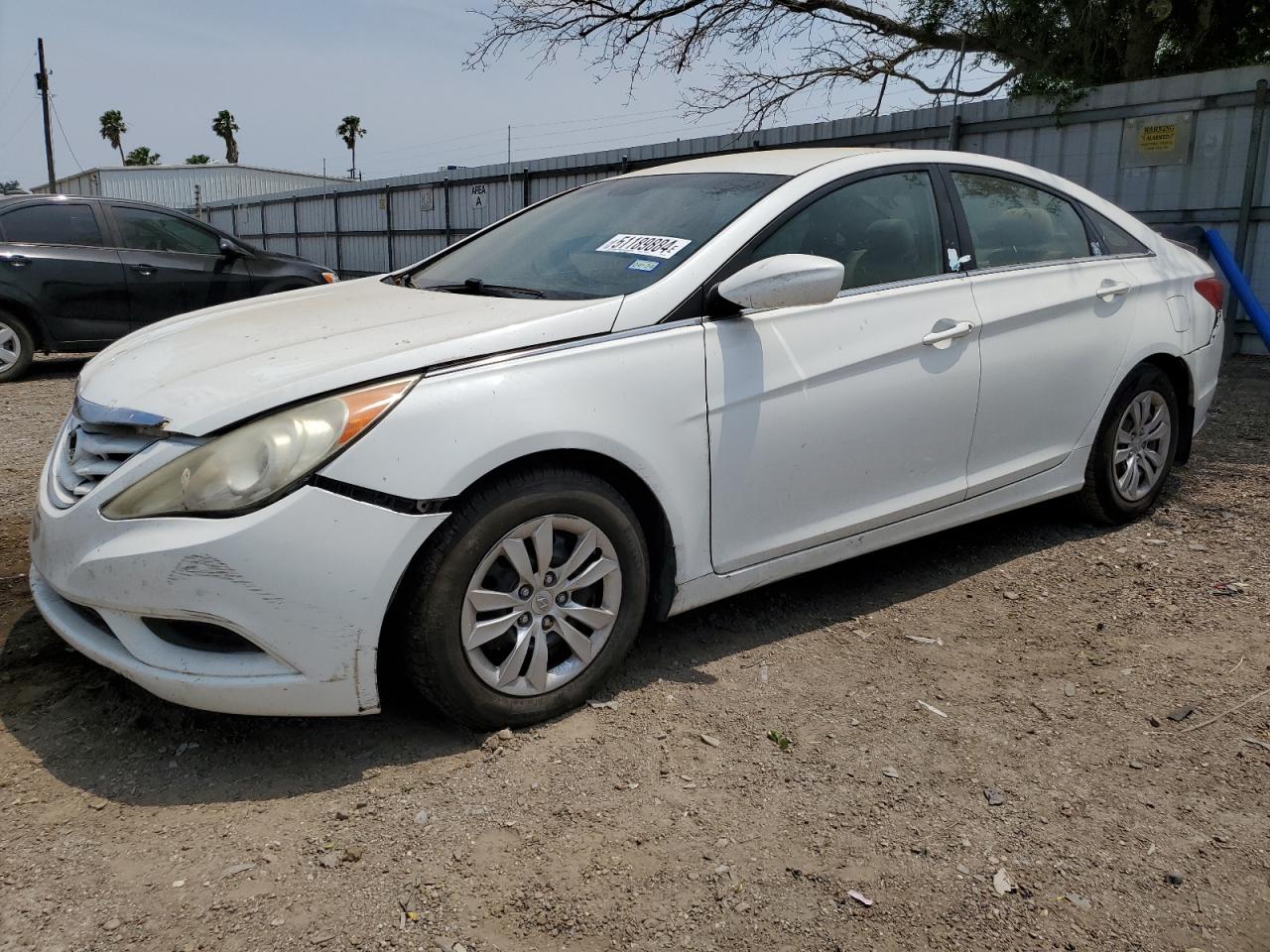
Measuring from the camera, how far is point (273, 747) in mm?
2697

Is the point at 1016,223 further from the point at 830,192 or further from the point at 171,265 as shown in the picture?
the point at 171,265

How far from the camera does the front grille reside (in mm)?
2537

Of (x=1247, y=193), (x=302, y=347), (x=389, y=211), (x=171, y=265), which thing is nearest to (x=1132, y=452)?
(x=302, y=347)

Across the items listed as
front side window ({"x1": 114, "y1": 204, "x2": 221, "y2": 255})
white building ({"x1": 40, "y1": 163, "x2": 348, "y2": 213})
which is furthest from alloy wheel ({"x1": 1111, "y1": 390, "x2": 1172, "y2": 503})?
white building ({"x1": 40, "y1": 163, "x2": 348, "y2": 213})

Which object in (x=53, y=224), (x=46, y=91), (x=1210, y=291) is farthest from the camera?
(x=46, y=91)

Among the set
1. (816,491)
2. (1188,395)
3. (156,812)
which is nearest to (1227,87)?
(1188,395)

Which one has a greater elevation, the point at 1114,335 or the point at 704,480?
the point at 1114,335

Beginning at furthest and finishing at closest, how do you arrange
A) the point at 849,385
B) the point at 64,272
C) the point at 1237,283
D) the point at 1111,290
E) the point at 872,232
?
the point at 64,272 < the point at 1237,283 < the point at 1111,290 < the point at 872,232 < the point at 849,385

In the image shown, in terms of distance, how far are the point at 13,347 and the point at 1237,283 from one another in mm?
9950

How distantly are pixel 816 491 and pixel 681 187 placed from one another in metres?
1.16

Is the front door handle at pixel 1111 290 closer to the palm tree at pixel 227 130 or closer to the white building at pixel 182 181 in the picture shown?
the white building at pixel 182 181

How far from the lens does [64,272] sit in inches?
336

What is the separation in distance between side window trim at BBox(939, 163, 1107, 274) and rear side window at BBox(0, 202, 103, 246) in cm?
769

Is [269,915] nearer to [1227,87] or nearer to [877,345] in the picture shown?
[877,345]
